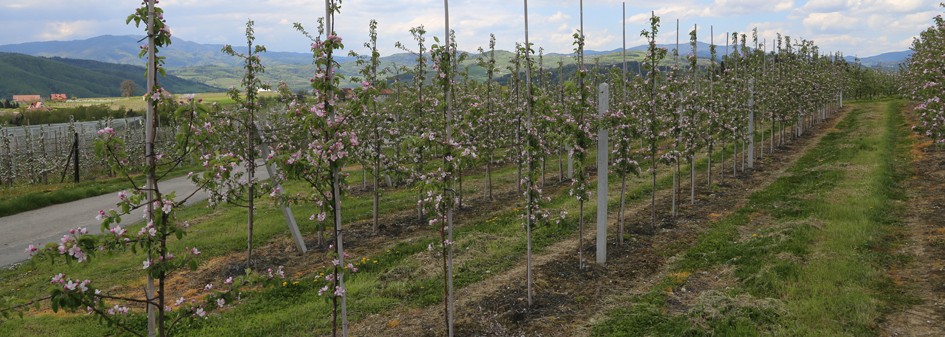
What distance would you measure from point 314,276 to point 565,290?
493cm

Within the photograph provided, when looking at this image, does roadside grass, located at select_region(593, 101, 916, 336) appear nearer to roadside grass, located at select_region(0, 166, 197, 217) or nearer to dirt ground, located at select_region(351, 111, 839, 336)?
dirt ground, located at select_region(351, 111, 839, 336)

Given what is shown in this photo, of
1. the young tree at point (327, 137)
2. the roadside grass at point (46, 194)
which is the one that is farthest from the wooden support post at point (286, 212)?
the roadside grass at point (46, 194)

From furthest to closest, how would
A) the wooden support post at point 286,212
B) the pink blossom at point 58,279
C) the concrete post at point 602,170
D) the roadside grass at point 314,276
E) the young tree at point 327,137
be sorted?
1. the wooden support post at point 286,212
2. the concrete post at point 602,170
3. the roadside grass at point 314,276
4. the young tree at point 327,137
5. the pink blossom at point 58,279

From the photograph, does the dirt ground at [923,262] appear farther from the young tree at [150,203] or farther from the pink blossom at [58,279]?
the pink blossom at [58,279]

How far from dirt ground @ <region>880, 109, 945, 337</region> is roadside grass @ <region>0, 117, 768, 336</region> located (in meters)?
5.22

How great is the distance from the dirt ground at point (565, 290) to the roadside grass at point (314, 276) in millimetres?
503

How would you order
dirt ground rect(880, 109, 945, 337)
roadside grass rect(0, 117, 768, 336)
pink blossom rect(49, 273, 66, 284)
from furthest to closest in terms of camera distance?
roadside grass rect(0, 117, 768, 336) < dirt ground rect(880, 109, 945, 337) < pink blossom rect(49, 273, 66, 284)

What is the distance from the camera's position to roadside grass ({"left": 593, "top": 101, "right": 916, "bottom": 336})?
7414 mm

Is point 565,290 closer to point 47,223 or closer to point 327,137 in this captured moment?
point 327,137

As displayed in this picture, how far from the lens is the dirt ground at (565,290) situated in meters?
7.88

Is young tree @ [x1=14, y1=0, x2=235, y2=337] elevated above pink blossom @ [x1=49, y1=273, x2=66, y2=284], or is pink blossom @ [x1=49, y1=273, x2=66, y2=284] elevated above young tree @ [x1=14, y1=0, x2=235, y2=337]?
young tree @ [x1=14, y1=0, x2=235, y2=337]

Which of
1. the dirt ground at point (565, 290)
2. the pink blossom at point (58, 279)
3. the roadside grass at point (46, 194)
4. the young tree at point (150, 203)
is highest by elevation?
the young tree at point (150, 203)

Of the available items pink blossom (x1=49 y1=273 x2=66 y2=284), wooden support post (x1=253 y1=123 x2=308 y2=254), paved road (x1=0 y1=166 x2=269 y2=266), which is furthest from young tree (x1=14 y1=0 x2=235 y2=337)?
paved road (x1=0 y1=166 x2=269 y2=266)

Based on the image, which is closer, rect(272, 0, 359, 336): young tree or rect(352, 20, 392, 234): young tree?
rect(272, 0, 359, 336): young tree
